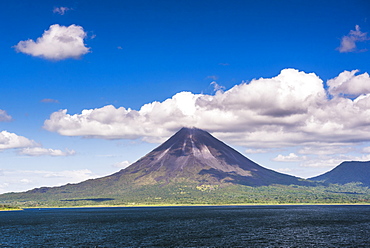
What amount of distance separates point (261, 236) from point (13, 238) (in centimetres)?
7567

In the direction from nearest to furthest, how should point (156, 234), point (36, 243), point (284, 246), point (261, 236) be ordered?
point (284, 246), point (36, 243), point (261, 236), point (156, 234)

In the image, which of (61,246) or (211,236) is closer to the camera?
(61,246)

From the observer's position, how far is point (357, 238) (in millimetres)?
118000

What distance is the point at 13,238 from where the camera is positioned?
130 m

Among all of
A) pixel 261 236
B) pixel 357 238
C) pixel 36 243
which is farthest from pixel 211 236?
pixel 36 243

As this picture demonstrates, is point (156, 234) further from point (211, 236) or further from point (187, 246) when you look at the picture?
point (187, 246)

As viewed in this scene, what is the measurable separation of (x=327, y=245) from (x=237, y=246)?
73.7 feet

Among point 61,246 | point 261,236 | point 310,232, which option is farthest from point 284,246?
point 61,246

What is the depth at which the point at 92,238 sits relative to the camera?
4975 inches

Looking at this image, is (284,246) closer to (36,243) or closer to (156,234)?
(156,234)

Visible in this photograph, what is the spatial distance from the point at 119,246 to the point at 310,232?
215ft

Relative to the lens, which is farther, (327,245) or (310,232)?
(310,232)

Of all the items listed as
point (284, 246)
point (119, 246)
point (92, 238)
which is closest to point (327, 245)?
point (284, 246)

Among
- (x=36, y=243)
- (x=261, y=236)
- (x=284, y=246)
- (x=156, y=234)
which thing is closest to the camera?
(x=284, y=246)
